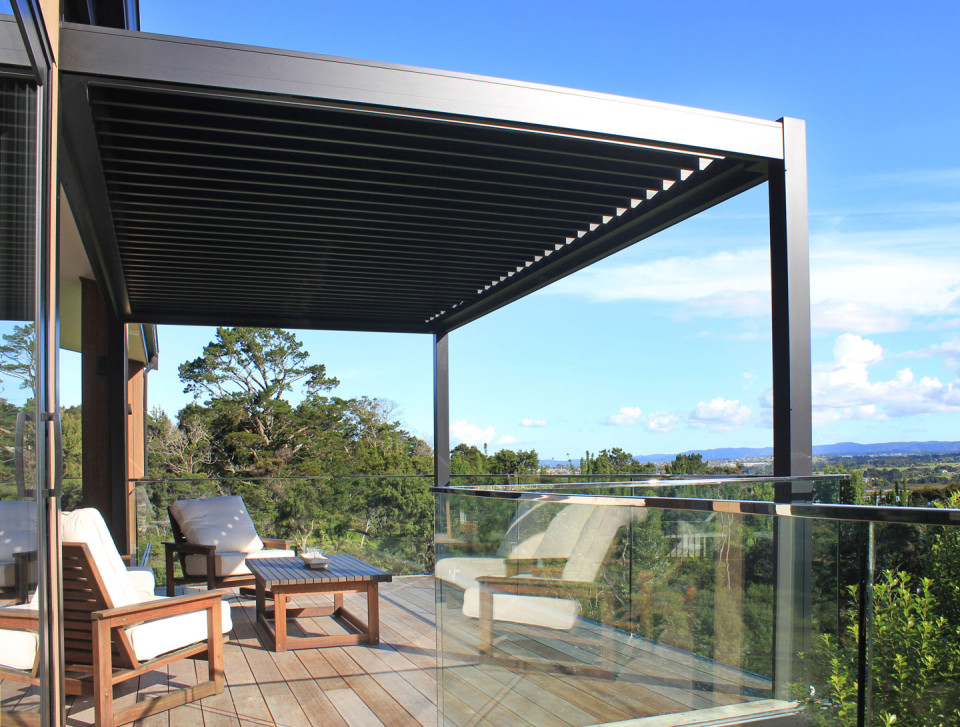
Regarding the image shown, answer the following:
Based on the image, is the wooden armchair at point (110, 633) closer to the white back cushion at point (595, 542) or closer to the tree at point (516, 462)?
the white back cushion at point (595, 542)

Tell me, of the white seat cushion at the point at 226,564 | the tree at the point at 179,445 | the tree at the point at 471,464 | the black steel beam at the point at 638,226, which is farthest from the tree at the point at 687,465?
the tree at the point at 179,445

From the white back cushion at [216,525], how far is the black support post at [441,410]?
6.59 ft

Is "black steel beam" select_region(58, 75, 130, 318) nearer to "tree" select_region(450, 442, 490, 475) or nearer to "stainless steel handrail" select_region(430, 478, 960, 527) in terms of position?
"stainless steel handrail" select_region(430, 478, 960, 527)

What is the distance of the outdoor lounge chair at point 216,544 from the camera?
5852mm

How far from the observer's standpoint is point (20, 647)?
1.75 metres

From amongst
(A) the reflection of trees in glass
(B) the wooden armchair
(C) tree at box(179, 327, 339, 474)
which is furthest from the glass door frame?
(C) tree at box(179, 327, 339, 474)

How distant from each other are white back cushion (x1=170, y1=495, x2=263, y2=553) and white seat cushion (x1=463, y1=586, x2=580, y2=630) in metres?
3.92

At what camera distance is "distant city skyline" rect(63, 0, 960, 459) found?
1163 inches

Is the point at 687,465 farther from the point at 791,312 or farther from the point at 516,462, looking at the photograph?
the point at 791,312

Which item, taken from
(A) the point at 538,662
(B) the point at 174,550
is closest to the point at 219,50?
(A) the point at 538,662

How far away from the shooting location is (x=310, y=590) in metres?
4.74

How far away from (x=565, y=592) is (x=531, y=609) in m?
0.20

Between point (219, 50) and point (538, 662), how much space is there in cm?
254

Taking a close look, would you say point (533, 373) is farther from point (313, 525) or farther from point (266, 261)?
point (266, 261)
